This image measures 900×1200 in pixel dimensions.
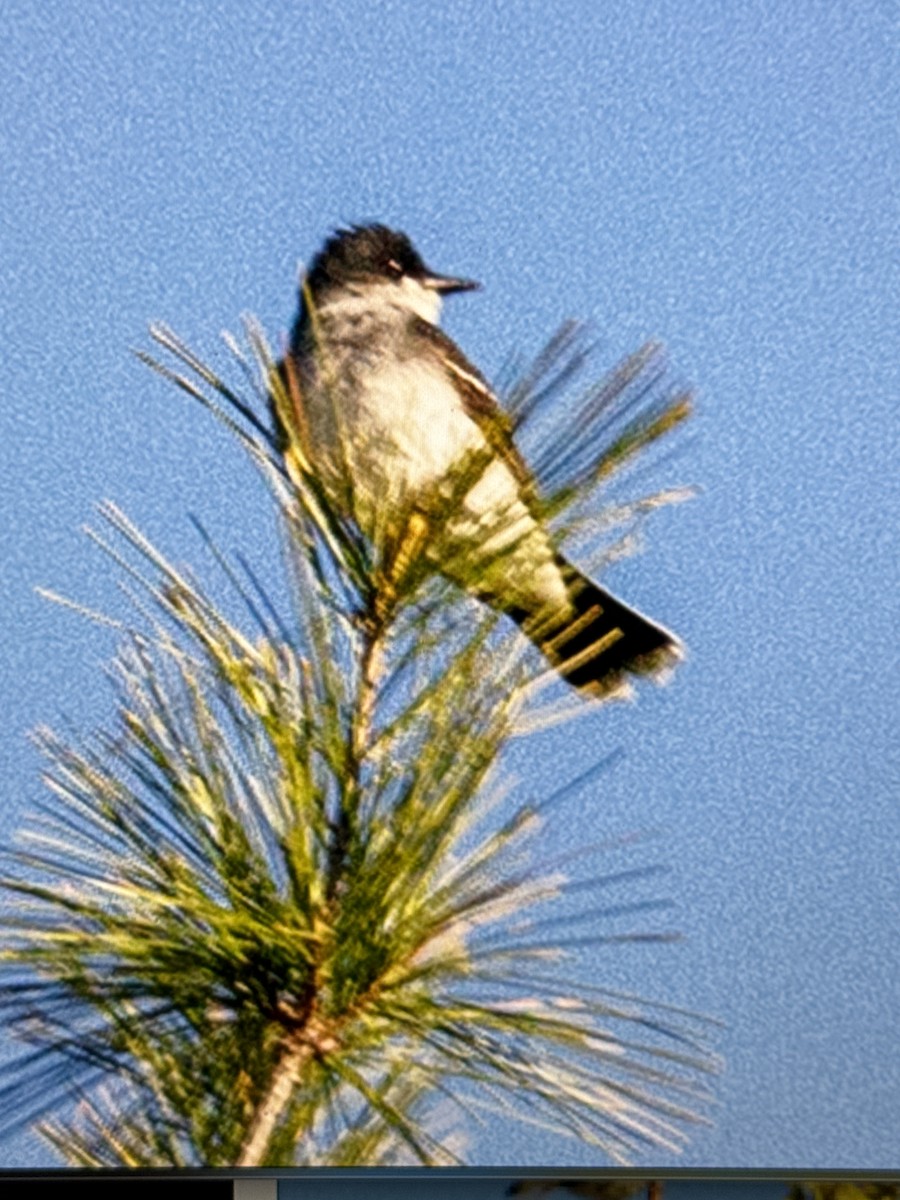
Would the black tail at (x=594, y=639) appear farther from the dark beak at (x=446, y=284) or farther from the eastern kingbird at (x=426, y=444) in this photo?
the dark beak at (x=446, y=284)

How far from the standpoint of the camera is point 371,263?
1.76 metres

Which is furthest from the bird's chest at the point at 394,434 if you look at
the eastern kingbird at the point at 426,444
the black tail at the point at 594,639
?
the black tail at the point at 594,639

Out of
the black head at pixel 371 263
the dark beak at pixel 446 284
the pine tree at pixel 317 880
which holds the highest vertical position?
the black head at pixel 371 263

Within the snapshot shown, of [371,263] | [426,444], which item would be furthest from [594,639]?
[371,263]

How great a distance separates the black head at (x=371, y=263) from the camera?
5.76 feet

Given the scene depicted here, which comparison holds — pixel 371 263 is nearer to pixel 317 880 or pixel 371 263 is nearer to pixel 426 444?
Answer: pixel 426 444

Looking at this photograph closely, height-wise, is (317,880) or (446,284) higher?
(446,284)

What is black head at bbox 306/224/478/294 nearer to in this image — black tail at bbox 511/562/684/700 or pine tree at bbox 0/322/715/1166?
pine tree at bbox 0/322/715/1166

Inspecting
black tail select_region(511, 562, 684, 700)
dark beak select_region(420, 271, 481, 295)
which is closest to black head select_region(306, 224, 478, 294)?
dark beak select_region(420, 271, 481, 295)

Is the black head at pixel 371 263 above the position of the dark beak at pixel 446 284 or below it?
above

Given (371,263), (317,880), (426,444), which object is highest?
(371,263)

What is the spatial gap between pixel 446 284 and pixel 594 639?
0.84 ft

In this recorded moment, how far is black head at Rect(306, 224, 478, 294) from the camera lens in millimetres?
1757

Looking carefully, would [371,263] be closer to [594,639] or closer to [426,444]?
[426,444]
